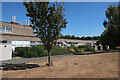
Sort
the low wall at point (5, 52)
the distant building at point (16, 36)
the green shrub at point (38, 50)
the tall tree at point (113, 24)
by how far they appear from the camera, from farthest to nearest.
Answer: the tall tree at point (113, 24)
the distant building at point (16, 36)
the green shrub at point (38, 50)
the low wall at point (5, 52)

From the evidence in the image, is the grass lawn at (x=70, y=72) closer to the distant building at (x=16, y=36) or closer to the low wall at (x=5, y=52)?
the low wall at (x=5, y=52)

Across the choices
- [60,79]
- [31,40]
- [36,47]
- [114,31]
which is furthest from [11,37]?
[114,31]

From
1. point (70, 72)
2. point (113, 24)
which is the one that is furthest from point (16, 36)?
point (113, 24)

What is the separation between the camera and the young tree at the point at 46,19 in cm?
1008

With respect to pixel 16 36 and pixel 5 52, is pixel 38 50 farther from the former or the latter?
pixel 16 36

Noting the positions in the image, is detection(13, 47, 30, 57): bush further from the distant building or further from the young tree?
the young tree

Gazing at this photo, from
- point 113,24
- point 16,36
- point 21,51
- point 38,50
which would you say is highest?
point 113,24

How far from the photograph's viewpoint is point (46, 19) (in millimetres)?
10445

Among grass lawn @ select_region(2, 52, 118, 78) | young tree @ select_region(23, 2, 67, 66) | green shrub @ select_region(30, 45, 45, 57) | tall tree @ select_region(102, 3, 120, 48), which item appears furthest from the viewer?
tall tree @ select_region(102, 3, 120, 48)

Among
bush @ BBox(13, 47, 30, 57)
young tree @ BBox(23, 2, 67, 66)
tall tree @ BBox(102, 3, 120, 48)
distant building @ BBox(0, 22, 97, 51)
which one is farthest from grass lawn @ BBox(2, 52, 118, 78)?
tall tree @ BBox(102, 3, 120, 48)

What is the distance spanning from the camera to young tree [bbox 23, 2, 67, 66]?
397 inches

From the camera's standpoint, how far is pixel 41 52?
68.9 ft

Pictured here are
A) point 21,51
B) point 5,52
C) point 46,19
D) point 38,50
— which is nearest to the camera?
point 46,19

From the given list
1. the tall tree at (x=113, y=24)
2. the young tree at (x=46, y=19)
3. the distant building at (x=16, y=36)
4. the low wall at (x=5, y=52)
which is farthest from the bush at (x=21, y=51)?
the tall tree at (x=113, y=24)
